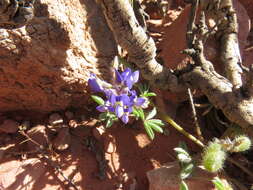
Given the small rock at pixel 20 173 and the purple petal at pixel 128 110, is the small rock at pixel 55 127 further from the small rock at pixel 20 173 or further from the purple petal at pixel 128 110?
the purple petal at pixel 128 110

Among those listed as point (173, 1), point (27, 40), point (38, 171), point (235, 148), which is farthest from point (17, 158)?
point (173, 1)

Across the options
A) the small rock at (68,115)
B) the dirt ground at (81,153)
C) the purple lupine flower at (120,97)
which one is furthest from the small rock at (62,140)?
the purple lupine flower at (120,97)

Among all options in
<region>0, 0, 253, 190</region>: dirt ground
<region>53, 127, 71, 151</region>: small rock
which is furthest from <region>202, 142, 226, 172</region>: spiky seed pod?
<region>53, 127, 71, 151</region>: small rock

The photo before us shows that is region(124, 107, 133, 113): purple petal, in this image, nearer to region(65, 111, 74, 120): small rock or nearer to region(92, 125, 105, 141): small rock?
region(92, 125, 105, 141): small rock

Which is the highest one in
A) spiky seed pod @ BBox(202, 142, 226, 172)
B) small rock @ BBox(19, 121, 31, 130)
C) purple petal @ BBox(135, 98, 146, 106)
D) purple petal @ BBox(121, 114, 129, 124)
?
purple petal @ BBox(135, 98, 146, 106)

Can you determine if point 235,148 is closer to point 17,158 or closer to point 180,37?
point 180,37

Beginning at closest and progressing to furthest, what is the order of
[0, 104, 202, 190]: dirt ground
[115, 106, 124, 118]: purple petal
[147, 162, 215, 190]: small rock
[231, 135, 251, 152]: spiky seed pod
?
[115, 106, 124, 118]: purple petal, [231, 135, 251, 152]: spiky seed pod, [147, 162, 215, 190]: small rock, [0, 104, 202, 190]: dirt ground
